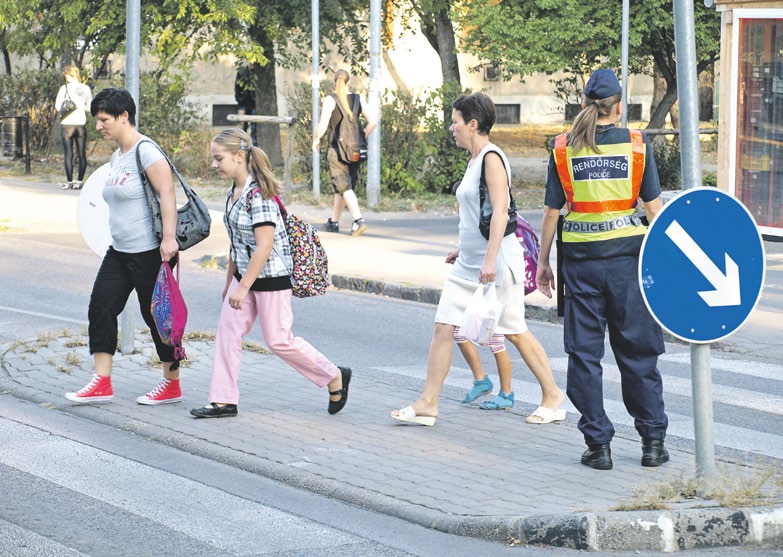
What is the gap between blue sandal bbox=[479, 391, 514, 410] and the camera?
7.98m

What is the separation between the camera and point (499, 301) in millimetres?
7469

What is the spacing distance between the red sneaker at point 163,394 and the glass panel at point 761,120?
372 inches

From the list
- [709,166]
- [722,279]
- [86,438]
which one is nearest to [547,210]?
[722,279]

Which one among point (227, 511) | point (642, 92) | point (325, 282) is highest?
point (642, 92)

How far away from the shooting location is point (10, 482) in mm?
6414

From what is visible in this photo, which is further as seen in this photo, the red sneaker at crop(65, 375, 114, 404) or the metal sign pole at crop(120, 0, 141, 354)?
the metal sign pole at crop(120, 0, 141, 354)

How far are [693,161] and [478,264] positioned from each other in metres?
1.66

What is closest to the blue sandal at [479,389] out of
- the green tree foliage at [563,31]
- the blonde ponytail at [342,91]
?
the blonde ponytail at [342,91]

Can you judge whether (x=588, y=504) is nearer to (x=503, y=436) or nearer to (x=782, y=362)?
(x=503, y=436)

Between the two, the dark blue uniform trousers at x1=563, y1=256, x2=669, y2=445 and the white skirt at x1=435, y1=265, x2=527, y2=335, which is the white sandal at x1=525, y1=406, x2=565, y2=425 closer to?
the white skirt at x1=435, y1=265, x2=527, y2=335

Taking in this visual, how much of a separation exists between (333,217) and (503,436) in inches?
404

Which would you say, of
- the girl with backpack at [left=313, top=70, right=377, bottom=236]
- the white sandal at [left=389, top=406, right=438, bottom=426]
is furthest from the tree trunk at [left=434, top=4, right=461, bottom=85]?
the white sandal at [left=389, top=406, right=438, bottom=426]

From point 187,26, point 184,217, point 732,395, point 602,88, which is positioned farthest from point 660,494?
point 187,26

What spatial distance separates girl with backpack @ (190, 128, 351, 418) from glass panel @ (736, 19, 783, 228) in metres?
9.40
